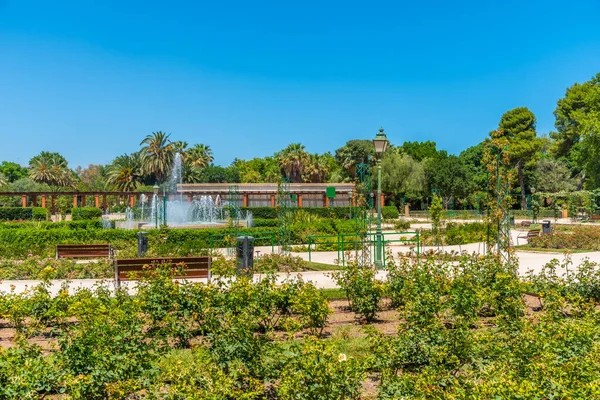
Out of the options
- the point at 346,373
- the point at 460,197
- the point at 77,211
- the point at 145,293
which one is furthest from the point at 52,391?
the point at 460,197

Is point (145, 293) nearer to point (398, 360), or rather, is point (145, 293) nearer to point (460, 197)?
point (398, 360)

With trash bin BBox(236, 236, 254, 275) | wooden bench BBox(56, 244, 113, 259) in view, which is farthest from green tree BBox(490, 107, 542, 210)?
trash bin BBox(236, 236, 254, 275)

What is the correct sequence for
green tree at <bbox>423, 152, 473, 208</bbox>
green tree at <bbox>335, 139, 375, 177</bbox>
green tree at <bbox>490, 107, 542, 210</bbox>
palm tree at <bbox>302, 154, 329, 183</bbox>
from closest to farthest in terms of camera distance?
1. green tree at <bbox>423, 152, 473, 208</bbox>
2. green tree at <bbox>490, 107, 542, 210</bbox>
3. palm tree at <bbox>302, 154, 329, 183</bbox>
4. green tree at <bbox>335, 139, 375, 177</bbox>

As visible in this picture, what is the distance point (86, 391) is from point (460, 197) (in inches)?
2024

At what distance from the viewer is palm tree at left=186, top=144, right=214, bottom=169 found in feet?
230

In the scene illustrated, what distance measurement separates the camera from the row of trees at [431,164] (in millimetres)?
46656

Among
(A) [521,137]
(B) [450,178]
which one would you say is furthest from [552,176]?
(B) [450,178]

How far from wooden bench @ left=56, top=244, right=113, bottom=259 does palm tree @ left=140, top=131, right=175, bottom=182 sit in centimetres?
5180

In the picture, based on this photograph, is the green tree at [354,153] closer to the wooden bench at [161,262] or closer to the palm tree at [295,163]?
the palm tree at [295,163]

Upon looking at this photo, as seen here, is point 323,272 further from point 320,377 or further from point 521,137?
point 521,137

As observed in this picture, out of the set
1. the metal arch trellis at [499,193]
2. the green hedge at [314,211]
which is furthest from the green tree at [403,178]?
the metal arch trellis at [499,193]

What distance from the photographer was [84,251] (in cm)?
1412

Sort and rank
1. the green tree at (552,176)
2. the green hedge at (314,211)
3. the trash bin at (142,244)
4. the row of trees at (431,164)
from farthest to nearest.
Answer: the green tree at (552,176), the row of trees at (431,164), the green hedge at (314,211), the trash bin at (142,244)

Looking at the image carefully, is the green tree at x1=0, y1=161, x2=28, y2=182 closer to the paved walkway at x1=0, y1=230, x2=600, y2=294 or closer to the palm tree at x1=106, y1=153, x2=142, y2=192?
the palm tree at x1=106, y1=153, x2=142, y2=192
